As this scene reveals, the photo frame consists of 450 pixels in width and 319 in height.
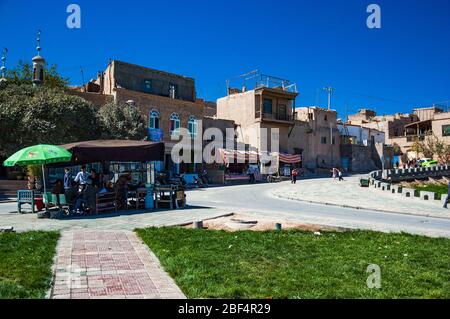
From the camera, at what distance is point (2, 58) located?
114ft

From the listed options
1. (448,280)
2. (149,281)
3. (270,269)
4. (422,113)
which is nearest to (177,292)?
(149,281)

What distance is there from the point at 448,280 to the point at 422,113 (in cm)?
7550

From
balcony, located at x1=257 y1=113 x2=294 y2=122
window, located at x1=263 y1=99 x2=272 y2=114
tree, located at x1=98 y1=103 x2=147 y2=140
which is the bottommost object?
tree, located at x1=98 y1=103 x2=147 y2=140

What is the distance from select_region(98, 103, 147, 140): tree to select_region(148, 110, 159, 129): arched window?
17.1ft

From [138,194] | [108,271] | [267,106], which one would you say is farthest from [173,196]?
[267,106]

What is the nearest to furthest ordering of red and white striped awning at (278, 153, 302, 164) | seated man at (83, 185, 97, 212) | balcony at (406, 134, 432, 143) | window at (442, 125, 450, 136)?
seated man at (83, 185, 97, 212)
red and white striped awning at (278, 153, 302, 164)
window at (442, 125, 450, 136)
balcony at (406, 134, 432, 143)

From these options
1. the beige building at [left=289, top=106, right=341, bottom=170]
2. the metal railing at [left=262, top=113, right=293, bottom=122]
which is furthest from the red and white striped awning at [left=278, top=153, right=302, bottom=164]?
the metal railing at [left=262, top=113, right=293, bottom=122]

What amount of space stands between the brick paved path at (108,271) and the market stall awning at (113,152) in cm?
514

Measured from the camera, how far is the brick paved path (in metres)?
5.02

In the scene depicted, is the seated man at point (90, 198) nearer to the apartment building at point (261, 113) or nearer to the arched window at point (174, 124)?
the arched window at point (174, 124)

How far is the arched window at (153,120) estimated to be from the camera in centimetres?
3581

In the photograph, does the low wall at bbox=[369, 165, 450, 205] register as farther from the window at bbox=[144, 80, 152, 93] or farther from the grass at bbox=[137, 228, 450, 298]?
the window at bbox=[144, 80, 152, 93]

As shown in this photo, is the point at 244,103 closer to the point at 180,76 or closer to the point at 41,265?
the point at 180,76

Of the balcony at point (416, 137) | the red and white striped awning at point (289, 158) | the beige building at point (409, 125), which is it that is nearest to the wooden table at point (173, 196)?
the red and white striped awning at point (289, 158)
